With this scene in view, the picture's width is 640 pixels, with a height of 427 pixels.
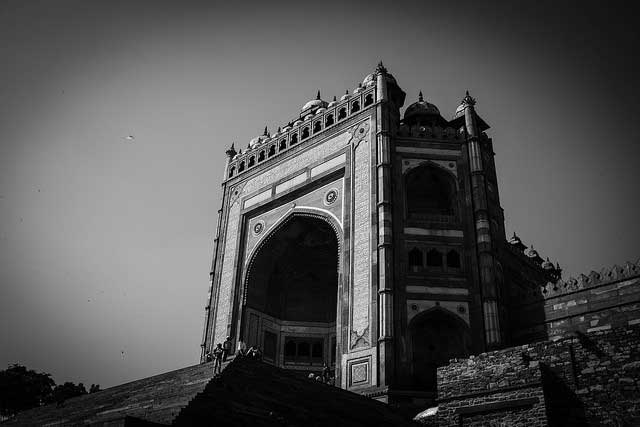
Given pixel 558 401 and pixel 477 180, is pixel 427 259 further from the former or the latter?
pixel 558 401

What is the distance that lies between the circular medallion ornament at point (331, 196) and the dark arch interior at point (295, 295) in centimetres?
119

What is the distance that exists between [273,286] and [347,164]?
8027mm

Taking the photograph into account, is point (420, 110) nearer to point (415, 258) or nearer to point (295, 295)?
point (415, 258)

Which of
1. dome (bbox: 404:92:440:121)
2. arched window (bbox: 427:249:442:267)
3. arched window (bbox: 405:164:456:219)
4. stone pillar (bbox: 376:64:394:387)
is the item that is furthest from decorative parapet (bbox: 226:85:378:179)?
arched window (bbox: 427:249:442:267)

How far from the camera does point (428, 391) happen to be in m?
23.6

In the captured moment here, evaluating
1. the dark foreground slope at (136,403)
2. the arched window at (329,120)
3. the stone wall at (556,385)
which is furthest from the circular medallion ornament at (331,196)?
the stone wall at (556,385)

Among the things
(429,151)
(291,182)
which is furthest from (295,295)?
(429,151)

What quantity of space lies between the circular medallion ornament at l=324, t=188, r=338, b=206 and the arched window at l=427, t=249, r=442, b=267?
578 centimetres

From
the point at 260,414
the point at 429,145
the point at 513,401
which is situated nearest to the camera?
Answer: the point at 260,414

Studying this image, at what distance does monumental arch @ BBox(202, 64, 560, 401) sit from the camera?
25594 mm

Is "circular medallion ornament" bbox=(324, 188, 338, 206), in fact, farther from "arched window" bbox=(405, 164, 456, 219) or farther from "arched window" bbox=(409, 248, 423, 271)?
"arched window" bbox=(409, 248, 423, 271)

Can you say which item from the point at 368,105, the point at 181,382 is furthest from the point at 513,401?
the point at 368,105

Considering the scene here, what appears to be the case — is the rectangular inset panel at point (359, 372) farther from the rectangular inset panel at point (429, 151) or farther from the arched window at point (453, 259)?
the rectangular inset panel at point (429, 151)

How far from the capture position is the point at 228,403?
1402 cm
